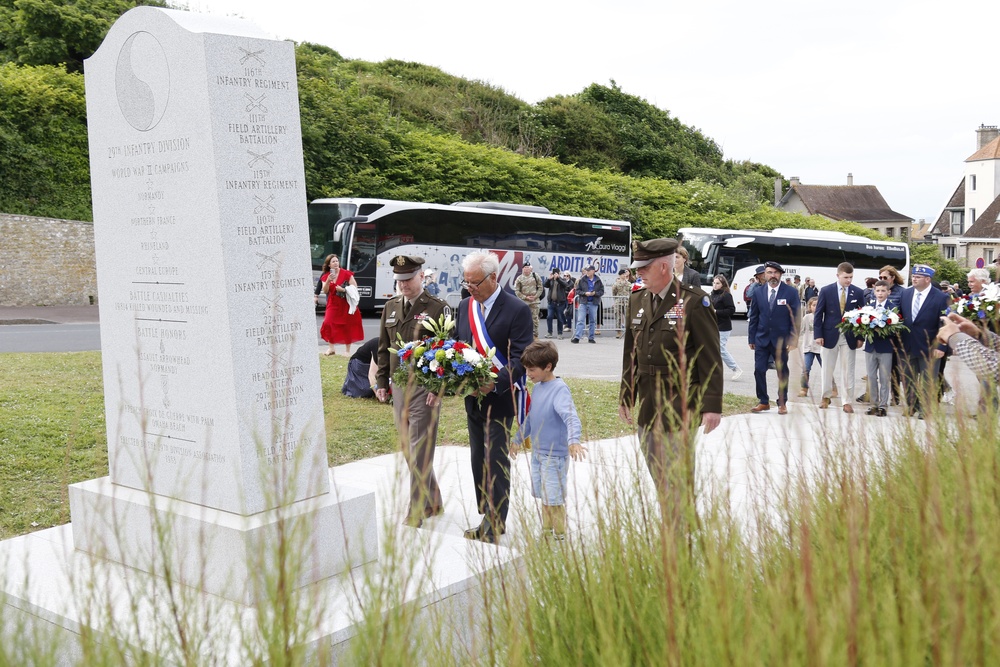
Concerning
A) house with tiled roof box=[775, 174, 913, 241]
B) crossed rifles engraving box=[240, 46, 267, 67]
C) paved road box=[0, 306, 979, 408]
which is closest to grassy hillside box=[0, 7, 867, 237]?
paved road box=[0, 306, 979, 408]

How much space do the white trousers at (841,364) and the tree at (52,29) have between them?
26.4 m

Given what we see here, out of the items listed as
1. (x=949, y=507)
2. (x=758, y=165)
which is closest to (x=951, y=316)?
(x=949, y=507)

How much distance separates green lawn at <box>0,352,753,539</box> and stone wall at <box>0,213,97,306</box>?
13669 mm

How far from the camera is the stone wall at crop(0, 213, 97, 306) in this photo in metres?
26.5

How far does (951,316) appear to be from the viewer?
7.11m

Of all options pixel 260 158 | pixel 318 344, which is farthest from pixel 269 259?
pixel 318 344

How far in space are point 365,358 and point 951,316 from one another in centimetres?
665

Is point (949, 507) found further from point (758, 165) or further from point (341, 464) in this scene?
point (758, 165)

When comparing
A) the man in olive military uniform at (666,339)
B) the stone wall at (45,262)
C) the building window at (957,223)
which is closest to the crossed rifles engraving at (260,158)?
the man in olive military uniform at (666,339)

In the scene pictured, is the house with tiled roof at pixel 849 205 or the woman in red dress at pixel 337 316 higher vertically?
the house with tiled roof at pixel 849 205

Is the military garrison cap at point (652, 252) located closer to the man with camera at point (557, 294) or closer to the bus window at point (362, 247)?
the man with camera at point (557, 294)

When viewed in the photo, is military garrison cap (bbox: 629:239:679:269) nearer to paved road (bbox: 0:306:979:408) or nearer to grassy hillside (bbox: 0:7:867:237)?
paved road (bbox: 0:306:979:408)

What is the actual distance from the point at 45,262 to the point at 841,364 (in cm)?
2297

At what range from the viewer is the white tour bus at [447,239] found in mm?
26531
